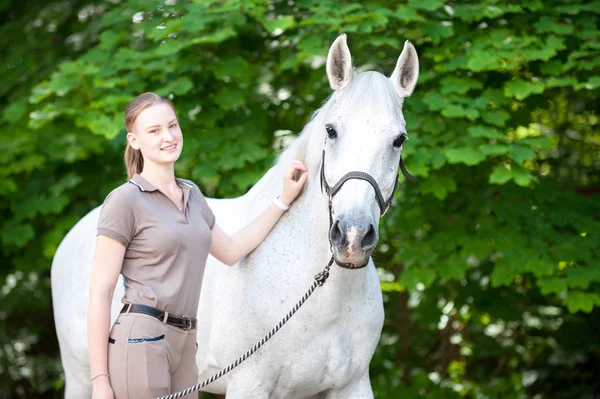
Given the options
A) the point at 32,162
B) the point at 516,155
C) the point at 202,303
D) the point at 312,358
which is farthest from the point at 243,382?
Answer: the point at 32,162

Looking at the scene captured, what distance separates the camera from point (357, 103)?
2.46 m

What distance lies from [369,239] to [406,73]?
71 cm

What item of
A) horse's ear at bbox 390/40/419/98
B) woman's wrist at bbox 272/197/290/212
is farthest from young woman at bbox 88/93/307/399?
horse's ear at bbox 390/40/419/98

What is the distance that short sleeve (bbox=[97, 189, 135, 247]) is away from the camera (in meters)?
2.28

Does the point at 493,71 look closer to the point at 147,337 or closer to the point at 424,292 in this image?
the point at 424,292

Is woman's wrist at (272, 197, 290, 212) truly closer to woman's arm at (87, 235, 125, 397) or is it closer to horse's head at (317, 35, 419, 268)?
horse's head at (317, 35, 419, 268)

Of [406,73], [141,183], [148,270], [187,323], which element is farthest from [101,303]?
[406,73]

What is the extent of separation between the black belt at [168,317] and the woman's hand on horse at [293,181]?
0.64 meters

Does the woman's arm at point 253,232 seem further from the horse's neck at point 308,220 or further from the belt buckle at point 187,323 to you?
the belt buckle at point 187,323

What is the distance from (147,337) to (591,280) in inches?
123

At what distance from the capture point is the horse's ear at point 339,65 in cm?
259

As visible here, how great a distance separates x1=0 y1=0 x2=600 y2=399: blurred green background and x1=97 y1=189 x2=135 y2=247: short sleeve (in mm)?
2313

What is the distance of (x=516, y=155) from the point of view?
439 centimetres

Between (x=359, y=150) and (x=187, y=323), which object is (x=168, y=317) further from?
(x=359, y=150)
